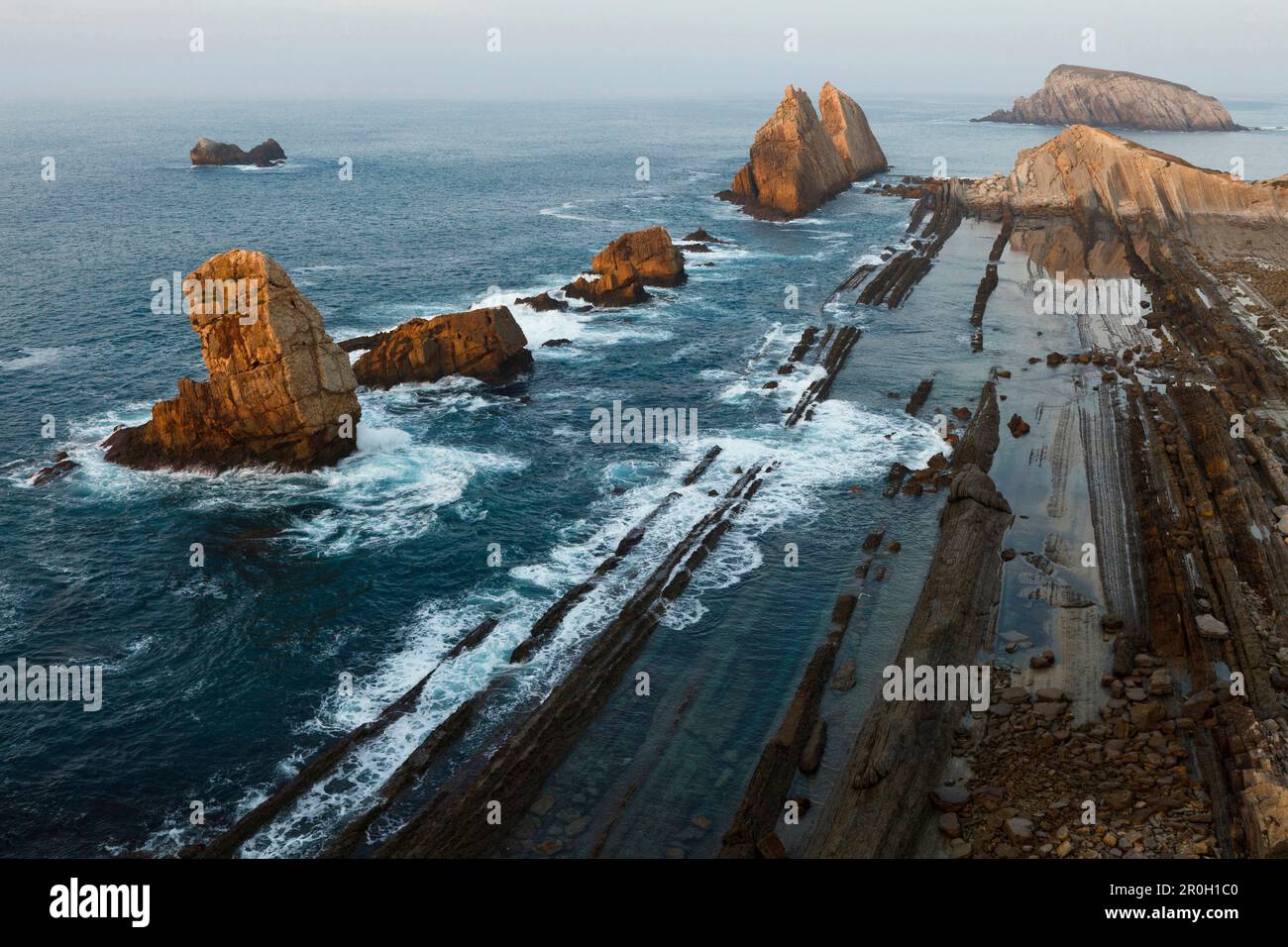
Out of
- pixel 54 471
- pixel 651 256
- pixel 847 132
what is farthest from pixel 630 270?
pixel 847 132

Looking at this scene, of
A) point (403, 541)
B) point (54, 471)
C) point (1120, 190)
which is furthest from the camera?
point (1120, 190)

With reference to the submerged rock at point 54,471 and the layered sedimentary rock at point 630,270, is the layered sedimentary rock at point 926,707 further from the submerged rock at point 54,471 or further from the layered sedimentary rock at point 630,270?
the submerged rock at point 54,471

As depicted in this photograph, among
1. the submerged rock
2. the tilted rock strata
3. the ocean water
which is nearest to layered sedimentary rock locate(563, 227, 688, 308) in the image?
the ocean water

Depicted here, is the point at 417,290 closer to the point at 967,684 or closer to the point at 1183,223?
the point at 967,684

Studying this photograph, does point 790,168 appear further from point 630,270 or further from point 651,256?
point 630,270

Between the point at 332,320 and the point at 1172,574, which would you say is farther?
the point at 332,320

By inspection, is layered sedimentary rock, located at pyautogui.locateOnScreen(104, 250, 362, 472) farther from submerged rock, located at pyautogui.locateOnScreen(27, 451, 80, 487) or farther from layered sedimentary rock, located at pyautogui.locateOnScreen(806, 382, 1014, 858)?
layered sedimentary rock, located at pyautogui.locateOnScreen(806, 382, 1014, 858)

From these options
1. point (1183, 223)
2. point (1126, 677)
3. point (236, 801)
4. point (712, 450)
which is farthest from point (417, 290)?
point (1183, 223)
